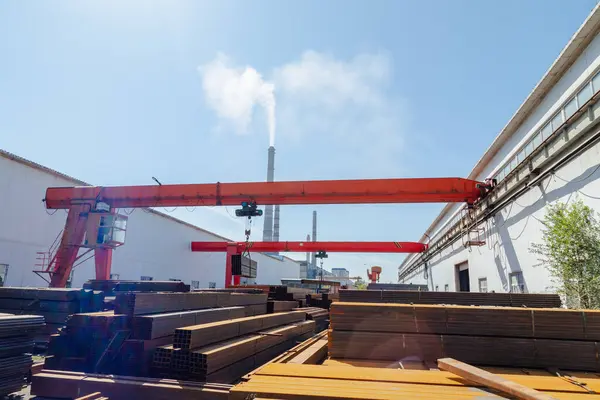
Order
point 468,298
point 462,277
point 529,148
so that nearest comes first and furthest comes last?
point 468,298 → point 529,148 → point 462,277

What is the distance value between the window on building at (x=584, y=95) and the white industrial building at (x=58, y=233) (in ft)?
53.8

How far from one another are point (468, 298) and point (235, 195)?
851 cm

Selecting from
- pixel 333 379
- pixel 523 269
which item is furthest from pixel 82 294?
pixel 523 269

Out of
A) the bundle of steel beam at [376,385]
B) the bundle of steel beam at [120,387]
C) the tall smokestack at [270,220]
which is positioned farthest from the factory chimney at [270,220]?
the bundle of steel beam at [376,385]

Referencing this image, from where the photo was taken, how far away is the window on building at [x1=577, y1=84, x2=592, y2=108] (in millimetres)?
7094

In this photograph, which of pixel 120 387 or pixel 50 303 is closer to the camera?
pixel 120 387

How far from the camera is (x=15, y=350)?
12.7 feet

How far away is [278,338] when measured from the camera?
5.88 metres

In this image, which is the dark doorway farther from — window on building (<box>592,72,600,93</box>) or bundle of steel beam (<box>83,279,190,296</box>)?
bundle of steel beam (<box>83,279,190,296</box>)

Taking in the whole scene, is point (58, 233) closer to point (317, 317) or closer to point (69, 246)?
point (69, 246)

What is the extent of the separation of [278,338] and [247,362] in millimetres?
1333

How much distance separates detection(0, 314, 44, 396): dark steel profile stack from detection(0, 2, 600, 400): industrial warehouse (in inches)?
0.6

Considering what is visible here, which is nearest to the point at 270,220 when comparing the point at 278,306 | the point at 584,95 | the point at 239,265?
the point at 239,265

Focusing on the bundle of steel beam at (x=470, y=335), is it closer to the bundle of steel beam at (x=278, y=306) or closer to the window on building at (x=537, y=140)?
the bundle of steel beam at (x=278, y=306)
